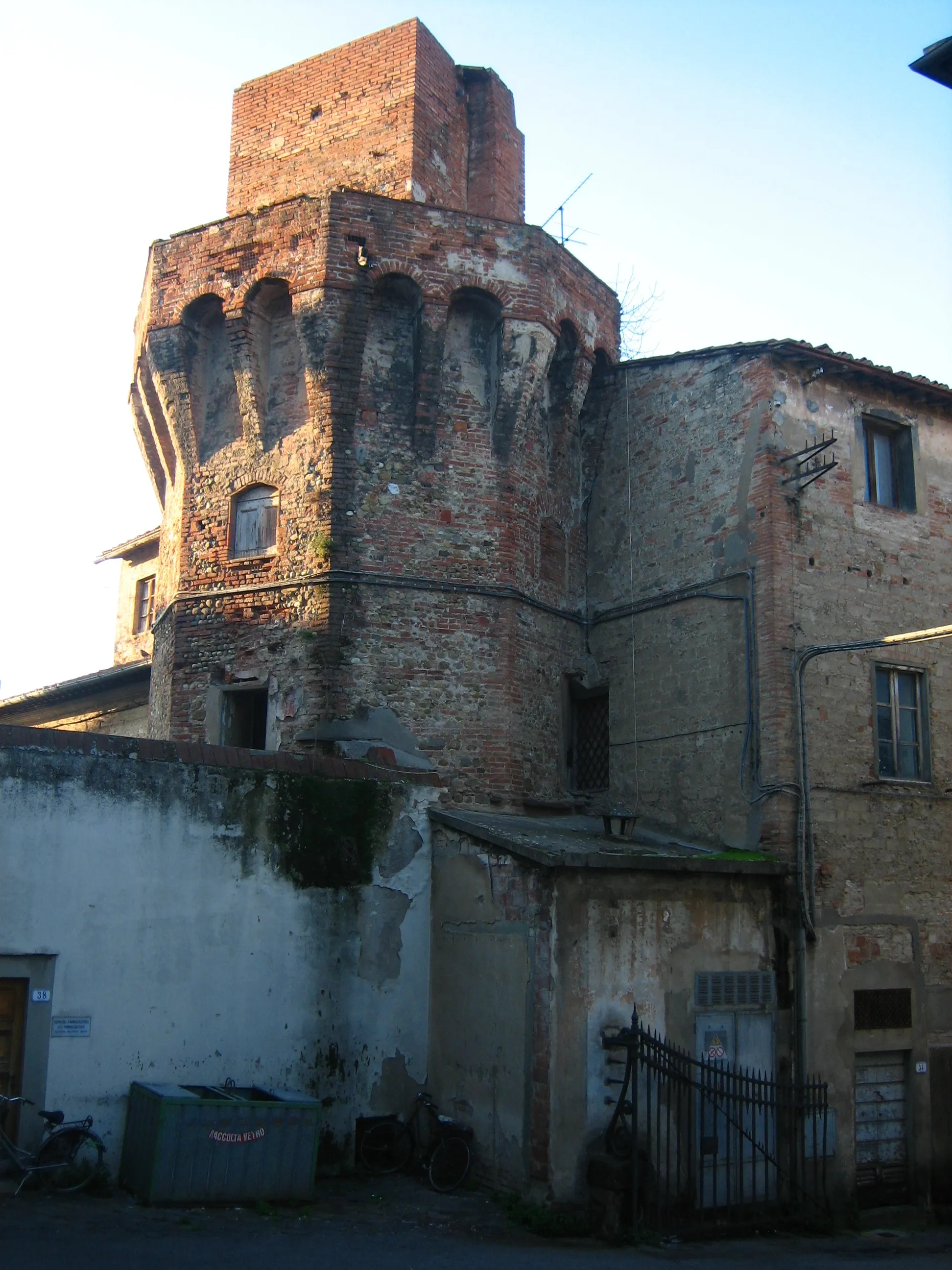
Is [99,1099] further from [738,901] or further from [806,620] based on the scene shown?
[806,620]

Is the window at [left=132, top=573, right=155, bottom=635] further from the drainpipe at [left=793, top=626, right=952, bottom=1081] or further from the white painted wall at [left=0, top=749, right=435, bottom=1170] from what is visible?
the drainpipe at [left=793, top=626, right=952, bottom=1081]

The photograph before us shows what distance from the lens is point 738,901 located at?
44.2ft

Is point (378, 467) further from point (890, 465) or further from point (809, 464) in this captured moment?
point (890, 465)

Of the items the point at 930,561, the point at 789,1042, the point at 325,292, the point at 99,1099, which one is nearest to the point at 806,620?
the point at 930,561

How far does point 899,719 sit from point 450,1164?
7825 mm

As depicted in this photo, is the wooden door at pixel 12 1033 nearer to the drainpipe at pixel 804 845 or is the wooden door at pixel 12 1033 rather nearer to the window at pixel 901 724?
the drainpipe at pixel 804 845

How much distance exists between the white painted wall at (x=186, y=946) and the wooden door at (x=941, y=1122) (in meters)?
6.35

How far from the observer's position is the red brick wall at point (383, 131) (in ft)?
57.5

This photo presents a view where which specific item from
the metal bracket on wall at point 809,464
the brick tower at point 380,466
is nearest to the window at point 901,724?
the metal bracket on wall at point 809,464

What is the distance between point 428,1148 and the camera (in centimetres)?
1272

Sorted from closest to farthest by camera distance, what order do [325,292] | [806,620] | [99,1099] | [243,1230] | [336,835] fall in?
[243,1230]
[99,1099]
[336,835]
[806,620]
[325,292]

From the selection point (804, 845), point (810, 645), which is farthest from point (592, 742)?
point (804, 845)

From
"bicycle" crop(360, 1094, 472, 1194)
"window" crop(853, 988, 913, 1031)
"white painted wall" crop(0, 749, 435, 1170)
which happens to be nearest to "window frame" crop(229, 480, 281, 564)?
"white painted wall" crop(0, 749, 435, 1170)

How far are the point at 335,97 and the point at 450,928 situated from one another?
484 inches
